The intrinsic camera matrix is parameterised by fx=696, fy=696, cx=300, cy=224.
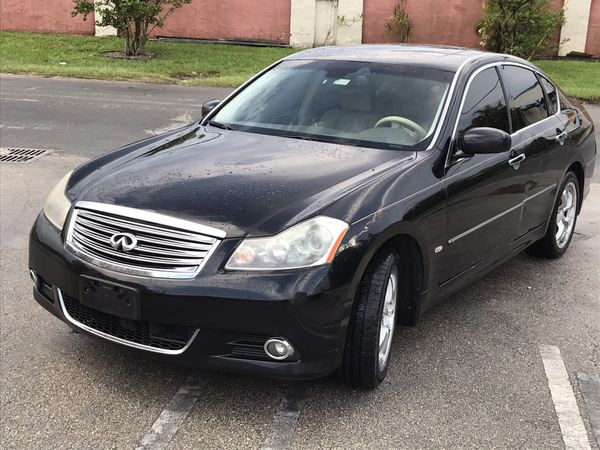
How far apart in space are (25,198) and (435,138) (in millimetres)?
4382

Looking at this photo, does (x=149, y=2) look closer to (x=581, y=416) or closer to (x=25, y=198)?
(x=25, y=198)

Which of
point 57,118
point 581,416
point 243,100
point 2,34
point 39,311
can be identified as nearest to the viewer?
point 581,416

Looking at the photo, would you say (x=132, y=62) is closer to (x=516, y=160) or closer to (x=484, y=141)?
(x=516, y=160)

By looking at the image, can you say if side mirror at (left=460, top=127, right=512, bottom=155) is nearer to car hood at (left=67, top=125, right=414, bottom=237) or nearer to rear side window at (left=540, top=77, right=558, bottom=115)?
car hood at (left=67, top=125, right=414, bottom=237)

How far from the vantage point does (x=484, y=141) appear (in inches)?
153

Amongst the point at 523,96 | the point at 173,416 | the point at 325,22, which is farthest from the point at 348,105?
the point at 325,22

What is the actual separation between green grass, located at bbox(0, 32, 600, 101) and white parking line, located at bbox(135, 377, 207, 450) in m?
14.0

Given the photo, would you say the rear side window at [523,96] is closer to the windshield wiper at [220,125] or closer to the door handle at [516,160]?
the door handle at [516,160]

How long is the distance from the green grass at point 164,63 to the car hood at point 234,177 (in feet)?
43.5

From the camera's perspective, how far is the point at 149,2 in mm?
19562

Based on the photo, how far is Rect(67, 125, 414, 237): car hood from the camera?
3.12 m

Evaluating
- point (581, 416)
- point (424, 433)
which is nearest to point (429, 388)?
point (424, 433)

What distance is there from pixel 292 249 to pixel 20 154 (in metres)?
6.66

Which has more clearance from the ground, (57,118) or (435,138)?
(435,138)
